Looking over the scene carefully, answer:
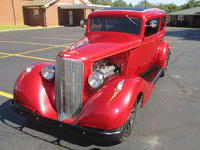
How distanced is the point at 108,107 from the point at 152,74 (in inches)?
95.8

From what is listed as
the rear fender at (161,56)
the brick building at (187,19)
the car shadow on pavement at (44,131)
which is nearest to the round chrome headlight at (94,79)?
the car shadow on pavement at (44,131)

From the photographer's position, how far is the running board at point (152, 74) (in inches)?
162

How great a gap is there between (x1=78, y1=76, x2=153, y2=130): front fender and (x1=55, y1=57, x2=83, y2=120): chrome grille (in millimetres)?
201

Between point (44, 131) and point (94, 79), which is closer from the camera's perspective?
point (94, 79)

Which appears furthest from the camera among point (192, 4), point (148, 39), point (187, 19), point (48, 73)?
point (192, 4)

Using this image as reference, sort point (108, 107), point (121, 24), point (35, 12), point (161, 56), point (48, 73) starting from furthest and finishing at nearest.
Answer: point (35, 12) < point (161, 56) < point (121, 24) < point (48, 73) < point (108, 107)

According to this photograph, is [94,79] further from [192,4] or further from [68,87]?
[192,4]

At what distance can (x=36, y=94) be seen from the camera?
295 centimetres

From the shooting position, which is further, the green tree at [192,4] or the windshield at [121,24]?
the green tree at [192,4]

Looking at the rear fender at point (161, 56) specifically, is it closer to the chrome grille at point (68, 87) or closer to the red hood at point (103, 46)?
the red hood at point (103, 46)

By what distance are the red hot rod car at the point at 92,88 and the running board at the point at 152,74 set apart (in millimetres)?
520

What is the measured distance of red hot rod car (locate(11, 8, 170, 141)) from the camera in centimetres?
244

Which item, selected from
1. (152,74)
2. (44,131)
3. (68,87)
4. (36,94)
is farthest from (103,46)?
(152,74)

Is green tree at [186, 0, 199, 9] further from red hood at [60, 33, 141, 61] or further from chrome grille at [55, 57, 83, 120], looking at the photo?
chrome grille at [55, 57, 83, 120]
